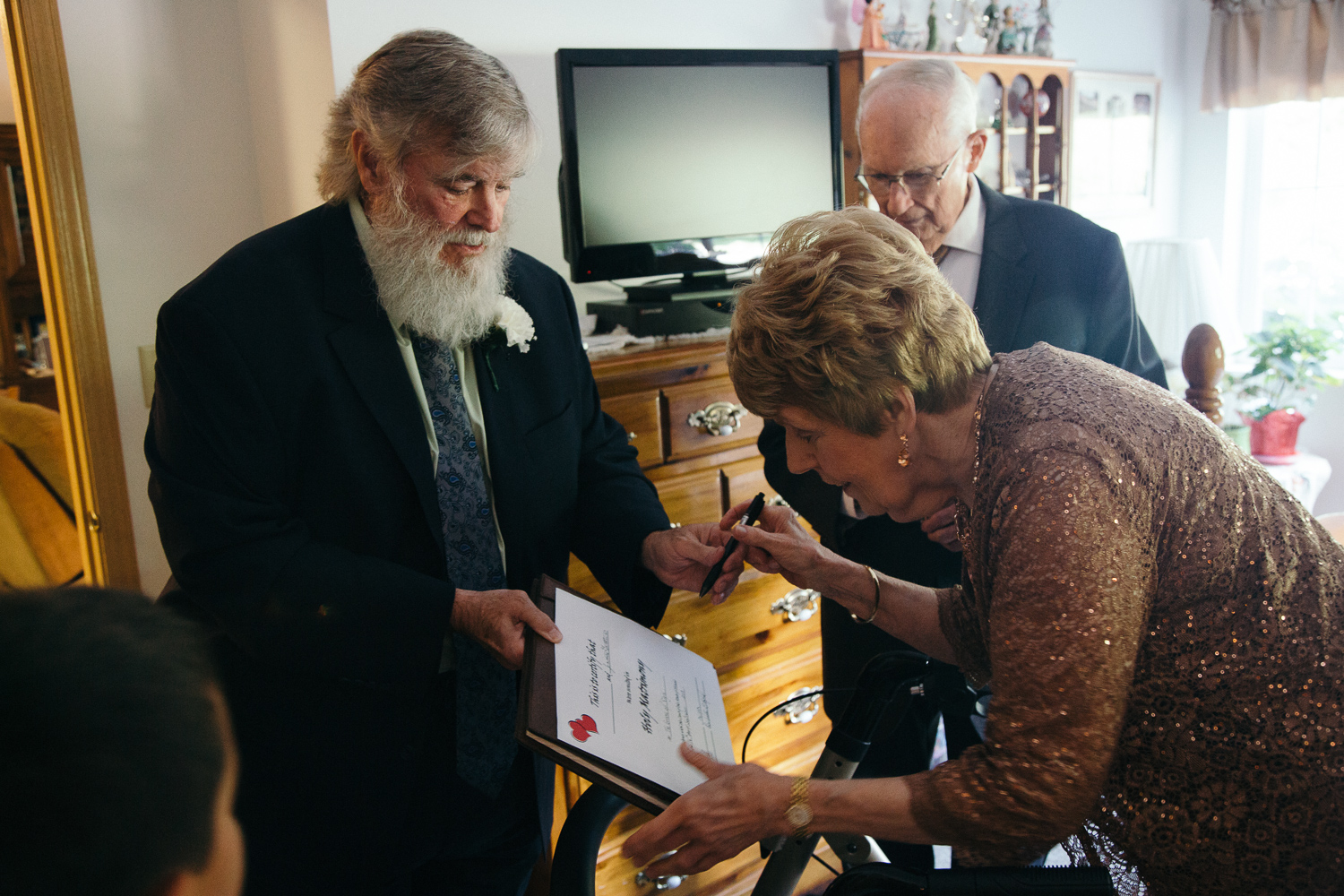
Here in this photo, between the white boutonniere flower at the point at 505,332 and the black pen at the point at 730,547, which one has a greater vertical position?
the white boutonniere flower at the point at 505,332

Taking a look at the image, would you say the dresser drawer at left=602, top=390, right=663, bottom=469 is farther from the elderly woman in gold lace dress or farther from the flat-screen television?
the elderly woman in gold lace dress

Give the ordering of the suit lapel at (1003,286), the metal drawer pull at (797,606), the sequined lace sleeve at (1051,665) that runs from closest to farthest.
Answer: the sequined lace sleeve at (1051,665), the suit lapel at (1003,286), the metal drawer pull at (797,606)

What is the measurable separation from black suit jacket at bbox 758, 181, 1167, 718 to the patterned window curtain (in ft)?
10.3

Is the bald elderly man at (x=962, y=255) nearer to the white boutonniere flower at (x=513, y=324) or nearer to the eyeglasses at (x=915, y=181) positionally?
the eyeglasses at (x=915, y=181)

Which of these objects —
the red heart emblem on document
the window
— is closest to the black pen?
the red heart emblem on document

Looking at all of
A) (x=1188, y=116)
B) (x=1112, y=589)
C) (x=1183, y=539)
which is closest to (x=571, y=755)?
(x=1112, y=589)

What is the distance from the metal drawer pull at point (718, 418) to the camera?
2.09 m

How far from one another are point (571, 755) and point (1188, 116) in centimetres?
498

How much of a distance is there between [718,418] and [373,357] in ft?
3.25

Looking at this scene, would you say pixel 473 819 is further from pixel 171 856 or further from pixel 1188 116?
pixel 1188 116

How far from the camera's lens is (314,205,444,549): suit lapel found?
1.25 m

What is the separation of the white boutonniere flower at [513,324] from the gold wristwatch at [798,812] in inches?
30.3

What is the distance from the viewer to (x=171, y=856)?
46 cm

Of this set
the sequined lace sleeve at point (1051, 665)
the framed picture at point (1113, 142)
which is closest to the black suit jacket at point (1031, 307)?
the sequined lace sleeve at point (1051, 665)
